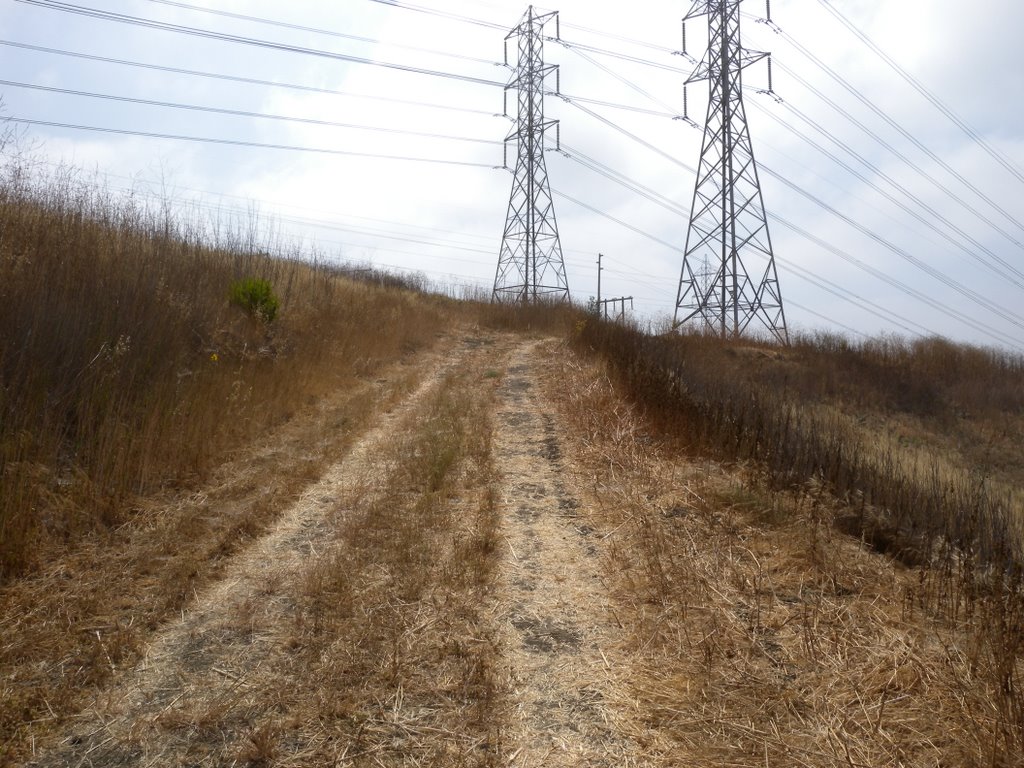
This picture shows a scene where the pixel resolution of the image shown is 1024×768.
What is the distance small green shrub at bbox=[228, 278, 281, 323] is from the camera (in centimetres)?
1085

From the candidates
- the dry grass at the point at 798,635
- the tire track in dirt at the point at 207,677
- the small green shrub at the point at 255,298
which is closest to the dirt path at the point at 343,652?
the tire track in dirt at the point at 207,677

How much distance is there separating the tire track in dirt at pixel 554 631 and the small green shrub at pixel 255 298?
5.50m

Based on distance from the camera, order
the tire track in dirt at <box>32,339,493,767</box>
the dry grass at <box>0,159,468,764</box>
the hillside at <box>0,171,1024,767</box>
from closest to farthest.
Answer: the tire track in dirt at <box>32,339,493,767</box> < the hillside at <box>0,171,1024,767</box> < the dry grass at <box>0,159,468,764</box>

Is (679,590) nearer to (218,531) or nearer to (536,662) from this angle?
(536,662)

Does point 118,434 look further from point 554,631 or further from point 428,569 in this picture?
point 554,631

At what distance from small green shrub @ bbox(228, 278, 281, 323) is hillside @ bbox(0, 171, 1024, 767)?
2.45 ft

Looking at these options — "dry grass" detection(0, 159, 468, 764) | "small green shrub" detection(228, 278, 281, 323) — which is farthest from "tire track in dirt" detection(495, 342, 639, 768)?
"small green shrub" detection(228, 278, 281, 323)

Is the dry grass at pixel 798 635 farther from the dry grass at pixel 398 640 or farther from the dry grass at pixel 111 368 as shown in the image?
the dry grass at pixel 111 368

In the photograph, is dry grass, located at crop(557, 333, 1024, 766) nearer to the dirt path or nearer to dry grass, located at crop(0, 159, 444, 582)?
the dirt path

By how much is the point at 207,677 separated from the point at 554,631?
1809mm

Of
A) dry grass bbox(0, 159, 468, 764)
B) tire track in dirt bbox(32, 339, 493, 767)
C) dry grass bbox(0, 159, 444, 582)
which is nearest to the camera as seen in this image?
tire track in dirt bbox(32, 339, 493, 767)

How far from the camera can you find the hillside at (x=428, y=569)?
299 centimetres

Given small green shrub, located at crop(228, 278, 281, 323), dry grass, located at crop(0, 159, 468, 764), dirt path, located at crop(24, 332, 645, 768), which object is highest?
small green shrub, located at crop(228, 278, 281, 323)

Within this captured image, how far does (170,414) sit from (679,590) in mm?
4914
